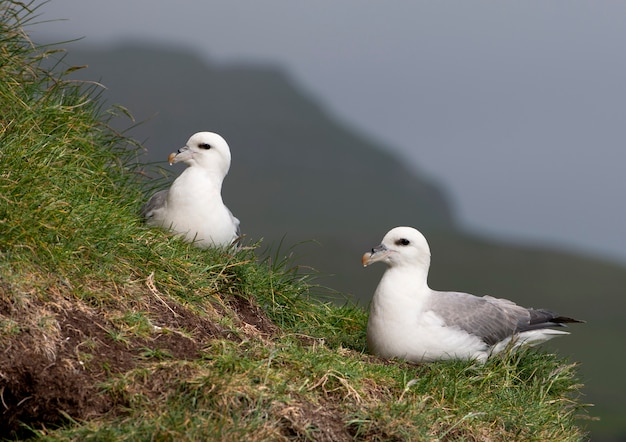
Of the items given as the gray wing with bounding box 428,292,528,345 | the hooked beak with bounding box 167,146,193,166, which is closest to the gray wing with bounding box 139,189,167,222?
the hooked beak with bounding box 167,146,193,166

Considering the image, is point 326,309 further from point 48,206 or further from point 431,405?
A: point 48,206

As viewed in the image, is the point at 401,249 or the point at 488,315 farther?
the point at 488,315

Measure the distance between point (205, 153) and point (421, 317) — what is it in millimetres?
2363

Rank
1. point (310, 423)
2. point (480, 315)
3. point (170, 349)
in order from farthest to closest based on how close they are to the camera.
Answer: point (480, 315) < point (170, 349) < point (310, 423)

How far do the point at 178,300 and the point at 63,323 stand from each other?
1061mm

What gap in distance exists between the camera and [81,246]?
6.78 meters

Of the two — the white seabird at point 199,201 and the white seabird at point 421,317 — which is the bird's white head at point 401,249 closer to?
the white seabird at point 421,317

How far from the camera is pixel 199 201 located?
8.23 m

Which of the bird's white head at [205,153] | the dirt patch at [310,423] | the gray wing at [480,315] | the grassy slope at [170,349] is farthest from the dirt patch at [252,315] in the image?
the dirt patch at [310,423]

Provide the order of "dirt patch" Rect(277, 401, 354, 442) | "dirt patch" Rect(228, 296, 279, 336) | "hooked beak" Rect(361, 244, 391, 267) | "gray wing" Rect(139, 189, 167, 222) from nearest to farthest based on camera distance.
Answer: "dirt patch" Rect(277, 401, 354, 442), "dirt patch" Rect(228, 296, 279, 336), "hooked beak" Rect(361, 244, 391, 267), "gray wing" Rect(139, 189, 167, 222)

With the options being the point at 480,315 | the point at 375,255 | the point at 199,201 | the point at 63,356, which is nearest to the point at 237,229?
the point at 199,201

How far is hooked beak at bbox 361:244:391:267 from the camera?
7.69 m

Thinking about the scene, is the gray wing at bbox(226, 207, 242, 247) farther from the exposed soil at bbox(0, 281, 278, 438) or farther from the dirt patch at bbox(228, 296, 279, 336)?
the exposed soil at bbox(0, 281, 278, 438)

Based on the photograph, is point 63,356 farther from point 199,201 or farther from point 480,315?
point 480,315
